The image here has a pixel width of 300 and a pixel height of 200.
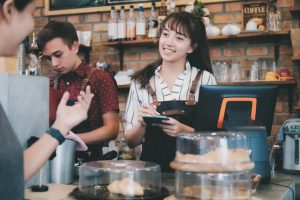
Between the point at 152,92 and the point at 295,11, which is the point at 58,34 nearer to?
the point at 152,92

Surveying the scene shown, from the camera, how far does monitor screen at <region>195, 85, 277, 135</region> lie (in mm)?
1652

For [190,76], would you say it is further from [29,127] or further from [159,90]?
[29,127]

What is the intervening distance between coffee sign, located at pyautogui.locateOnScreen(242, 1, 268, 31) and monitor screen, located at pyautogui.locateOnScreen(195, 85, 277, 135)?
204 cm

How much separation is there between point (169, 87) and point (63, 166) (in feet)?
2.91

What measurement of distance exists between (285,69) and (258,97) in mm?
2096

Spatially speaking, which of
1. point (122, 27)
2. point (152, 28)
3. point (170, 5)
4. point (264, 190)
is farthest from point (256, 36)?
point (264, 190)

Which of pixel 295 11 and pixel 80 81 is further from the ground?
pixel 295 11

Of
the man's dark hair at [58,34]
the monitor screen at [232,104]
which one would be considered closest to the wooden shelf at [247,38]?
the man's dark hair at [58,34]

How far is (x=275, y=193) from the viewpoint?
1460 millimetres

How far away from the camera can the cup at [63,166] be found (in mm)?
1614

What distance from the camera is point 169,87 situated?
234 centimetres

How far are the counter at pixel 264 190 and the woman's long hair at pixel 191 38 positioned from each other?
709mm

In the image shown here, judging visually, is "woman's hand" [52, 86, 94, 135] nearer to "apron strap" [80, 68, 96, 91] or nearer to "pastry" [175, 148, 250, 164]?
"pastry" [175, 148, 250, 164]

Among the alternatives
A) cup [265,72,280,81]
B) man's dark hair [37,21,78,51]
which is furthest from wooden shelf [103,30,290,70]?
man's dark hair [37,21,78,51]
